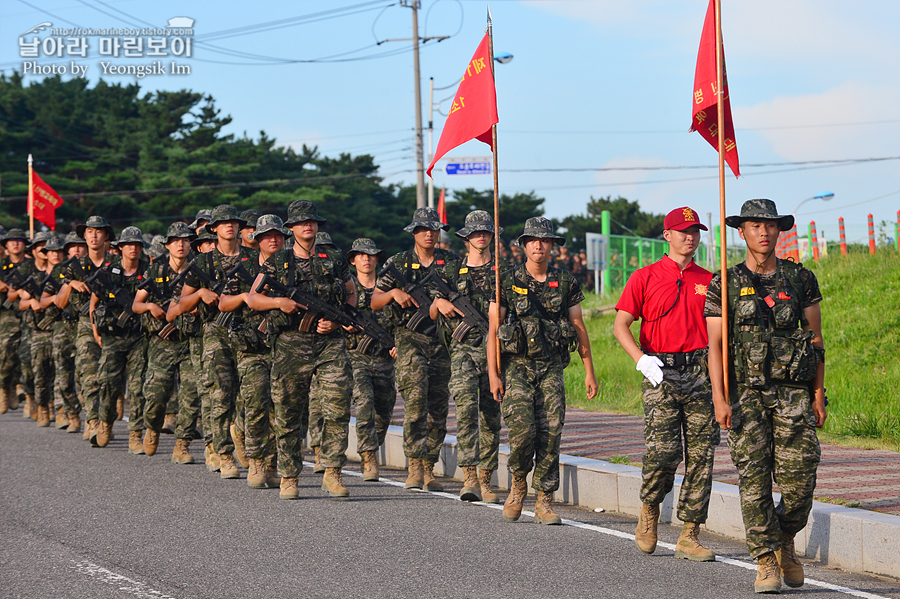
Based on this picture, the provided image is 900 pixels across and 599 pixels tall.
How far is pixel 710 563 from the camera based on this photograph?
648cm

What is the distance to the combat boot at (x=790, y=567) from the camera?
594 cm

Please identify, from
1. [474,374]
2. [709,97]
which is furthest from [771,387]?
[474,374]

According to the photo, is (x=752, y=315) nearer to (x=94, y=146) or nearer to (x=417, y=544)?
(x=417, y=544)

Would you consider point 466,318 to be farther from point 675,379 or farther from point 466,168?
point 466,168

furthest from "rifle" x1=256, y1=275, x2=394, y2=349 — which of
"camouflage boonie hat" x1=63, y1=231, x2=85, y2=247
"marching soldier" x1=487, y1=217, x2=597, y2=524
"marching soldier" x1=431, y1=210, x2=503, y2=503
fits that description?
"camouflage boonie hat" x1=63, y1=231, x2=85, y2=247

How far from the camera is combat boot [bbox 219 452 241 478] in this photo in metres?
9.88

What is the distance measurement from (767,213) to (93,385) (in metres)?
8.38

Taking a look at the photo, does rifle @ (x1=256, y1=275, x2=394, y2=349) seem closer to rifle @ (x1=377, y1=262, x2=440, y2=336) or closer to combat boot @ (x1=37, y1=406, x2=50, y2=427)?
rifle @ (x1=377, y1=262, x2=440, y2=336)

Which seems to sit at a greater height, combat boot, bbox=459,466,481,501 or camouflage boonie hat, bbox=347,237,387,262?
camouflage boonie hat, bbox=347,237,387,262

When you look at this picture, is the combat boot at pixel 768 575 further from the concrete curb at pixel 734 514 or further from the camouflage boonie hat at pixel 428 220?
the camouflage boonie hat at pixel 428 220

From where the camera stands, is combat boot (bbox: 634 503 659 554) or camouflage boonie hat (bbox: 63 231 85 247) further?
camouflage boonie hat (bbox: 63 231 85 247)

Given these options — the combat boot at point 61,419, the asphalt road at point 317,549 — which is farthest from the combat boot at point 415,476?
the combat boot at point 61,419

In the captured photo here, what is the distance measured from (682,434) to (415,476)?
326cm

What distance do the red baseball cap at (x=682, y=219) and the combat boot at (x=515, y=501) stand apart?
2.18 meters
